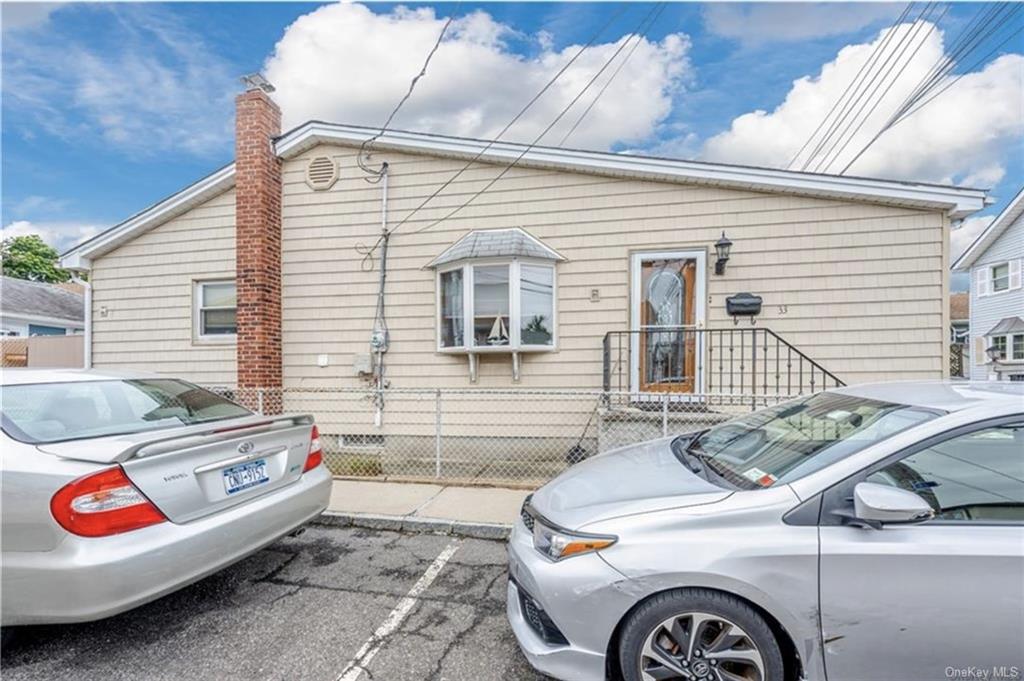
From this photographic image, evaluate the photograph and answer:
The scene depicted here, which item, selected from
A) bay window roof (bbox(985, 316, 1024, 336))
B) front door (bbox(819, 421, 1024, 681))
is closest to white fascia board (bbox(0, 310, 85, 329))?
front door (bbox(819, 421, 1024, 681))

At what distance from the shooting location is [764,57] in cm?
783

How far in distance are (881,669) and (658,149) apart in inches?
381

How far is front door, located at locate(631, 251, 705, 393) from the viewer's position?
621 cm

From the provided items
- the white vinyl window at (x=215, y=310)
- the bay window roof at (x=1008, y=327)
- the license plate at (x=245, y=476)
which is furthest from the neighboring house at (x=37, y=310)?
the bay window roof at (x=1008, y=327)

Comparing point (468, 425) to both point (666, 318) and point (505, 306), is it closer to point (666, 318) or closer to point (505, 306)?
point (505, 306)

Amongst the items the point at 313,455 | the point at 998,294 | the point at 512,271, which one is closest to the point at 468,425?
the point at 512,271

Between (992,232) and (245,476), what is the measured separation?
2570 centimetres

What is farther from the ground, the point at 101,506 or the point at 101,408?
the point at 101,408

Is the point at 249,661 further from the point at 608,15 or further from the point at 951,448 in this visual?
the point at 608,15

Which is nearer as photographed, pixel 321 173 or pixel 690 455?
pixel 690 455

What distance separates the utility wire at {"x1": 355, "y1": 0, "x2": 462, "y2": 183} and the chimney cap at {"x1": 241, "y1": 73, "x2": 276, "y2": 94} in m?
1.53

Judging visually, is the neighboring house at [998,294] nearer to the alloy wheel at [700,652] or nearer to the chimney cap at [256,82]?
the alloy wheel at [700,652]

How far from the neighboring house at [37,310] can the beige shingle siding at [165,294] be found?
11777 millimetres

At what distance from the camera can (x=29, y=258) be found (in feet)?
95.0
